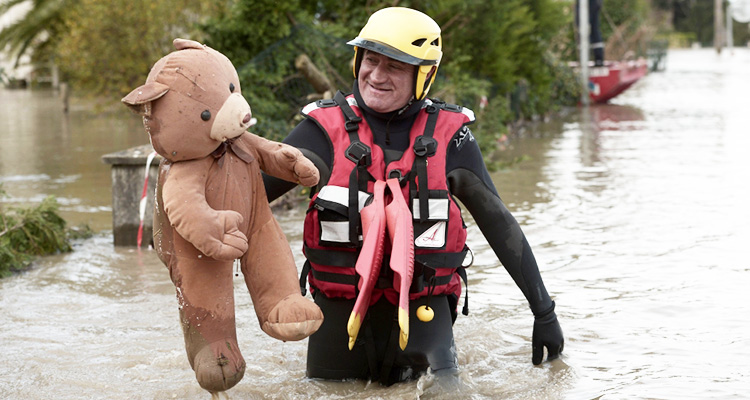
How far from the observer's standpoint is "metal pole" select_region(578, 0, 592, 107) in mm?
22125

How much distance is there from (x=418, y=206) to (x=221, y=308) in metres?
0.88

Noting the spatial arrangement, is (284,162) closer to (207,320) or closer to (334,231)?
(334,231)

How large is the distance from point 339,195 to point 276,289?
53 cm

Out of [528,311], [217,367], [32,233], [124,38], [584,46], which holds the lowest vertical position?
[528,311]

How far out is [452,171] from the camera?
4.07 metres

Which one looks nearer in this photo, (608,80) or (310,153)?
(310,153)

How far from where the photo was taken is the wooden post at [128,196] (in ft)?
25.8

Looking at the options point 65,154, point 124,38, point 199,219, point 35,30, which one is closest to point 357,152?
point 199,219

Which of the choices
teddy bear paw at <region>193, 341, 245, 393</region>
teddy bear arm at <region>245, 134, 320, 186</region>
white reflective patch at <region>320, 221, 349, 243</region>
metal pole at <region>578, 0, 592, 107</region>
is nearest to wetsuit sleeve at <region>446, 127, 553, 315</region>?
white reflective patch at <region>320, 221, 349, 243</region>

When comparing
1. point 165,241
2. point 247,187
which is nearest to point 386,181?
point 247,187

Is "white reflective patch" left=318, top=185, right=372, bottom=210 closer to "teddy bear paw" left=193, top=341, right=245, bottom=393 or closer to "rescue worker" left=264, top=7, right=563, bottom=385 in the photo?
"rescue worker" left=264, top=7, right=563, bottom=385

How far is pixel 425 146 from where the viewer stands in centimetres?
394

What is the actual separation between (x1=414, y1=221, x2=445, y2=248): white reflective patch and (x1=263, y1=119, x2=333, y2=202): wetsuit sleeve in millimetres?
444

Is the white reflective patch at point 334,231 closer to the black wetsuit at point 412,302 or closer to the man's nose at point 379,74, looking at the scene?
the black wetsuit at point 412,302
